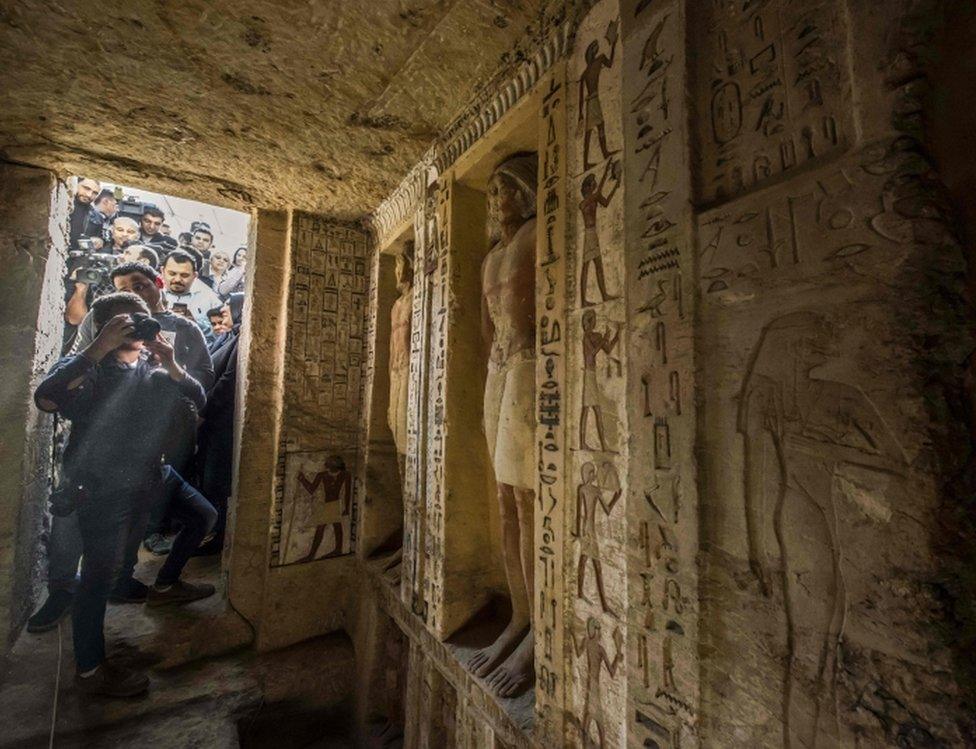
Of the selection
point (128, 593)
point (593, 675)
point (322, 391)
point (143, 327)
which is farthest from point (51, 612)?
point (593, 675)

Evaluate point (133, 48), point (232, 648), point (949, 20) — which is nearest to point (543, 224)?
point (949, 20)

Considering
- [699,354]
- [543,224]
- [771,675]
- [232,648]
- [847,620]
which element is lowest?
[232,648]

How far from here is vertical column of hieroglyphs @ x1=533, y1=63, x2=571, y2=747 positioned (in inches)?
58.1

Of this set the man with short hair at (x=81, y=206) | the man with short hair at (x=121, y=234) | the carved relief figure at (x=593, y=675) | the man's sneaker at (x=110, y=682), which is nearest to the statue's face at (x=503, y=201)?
the carved relief figure at (x=593, y=675)

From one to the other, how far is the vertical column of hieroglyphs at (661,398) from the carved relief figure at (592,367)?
0.42 ft

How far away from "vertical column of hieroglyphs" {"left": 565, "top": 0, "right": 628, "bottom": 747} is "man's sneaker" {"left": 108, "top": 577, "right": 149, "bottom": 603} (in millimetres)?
3444

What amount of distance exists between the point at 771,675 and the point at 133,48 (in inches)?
117

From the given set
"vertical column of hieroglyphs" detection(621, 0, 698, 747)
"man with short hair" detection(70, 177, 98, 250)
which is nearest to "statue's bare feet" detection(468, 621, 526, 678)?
"vertical column of hieroglyphs" detection(621, 0, 698, 747)

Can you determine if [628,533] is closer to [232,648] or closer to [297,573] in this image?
[297,573]

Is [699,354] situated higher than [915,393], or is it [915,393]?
[699,354]

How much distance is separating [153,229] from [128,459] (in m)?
6.36

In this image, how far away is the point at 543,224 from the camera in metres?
1.64

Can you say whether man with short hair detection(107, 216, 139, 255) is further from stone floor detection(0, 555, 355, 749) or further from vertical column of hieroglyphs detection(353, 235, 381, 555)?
stone floor detection(0, 555, 355, 749)

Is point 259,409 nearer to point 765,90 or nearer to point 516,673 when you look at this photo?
point 516,673
